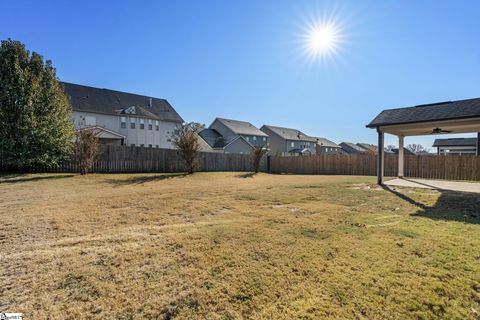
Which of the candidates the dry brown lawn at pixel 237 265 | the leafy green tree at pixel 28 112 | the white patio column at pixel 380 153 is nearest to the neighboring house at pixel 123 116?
the leafy green tree at pixel 28 112

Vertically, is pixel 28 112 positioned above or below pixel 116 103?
below

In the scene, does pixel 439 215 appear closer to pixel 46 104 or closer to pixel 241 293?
pixel 241 293

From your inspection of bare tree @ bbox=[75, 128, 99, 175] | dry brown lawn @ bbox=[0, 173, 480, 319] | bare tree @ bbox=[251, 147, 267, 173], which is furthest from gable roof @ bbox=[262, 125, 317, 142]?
dry brown lawn @ bbox=[0, 173, 480, 319]

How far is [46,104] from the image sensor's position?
13445 mm

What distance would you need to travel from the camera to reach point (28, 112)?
12453 mm

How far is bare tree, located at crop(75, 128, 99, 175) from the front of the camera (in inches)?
523

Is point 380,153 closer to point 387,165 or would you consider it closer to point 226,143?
point 387,165

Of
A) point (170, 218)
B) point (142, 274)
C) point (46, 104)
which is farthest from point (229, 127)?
point (142, 274)

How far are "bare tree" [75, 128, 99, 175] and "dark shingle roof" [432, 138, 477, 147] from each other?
123ft

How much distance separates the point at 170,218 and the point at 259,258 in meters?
2.64

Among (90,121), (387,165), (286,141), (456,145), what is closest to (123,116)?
(90,121)

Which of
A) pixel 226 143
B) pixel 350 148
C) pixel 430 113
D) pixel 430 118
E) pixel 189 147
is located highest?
pixel 350 148

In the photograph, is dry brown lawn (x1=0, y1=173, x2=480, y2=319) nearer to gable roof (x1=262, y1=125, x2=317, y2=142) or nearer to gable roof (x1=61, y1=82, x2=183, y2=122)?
gable roof (x1=61, y1=82, x2=183, y2=122)

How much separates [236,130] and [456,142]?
93.3 ft
